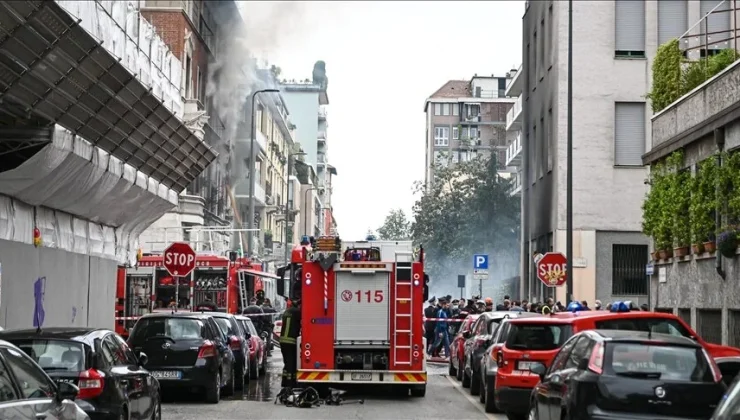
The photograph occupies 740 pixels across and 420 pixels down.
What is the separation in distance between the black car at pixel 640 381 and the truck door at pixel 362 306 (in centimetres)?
952

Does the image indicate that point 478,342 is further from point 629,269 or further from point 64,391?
point 629,269

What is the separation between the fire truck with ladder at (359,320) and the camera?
68.0 ft

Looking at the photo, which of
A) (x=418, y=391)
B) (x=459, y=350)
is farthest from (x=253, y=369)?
(x=418, y=391)

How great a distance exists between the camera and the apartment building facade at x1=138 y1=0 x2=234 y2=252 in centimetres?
5188

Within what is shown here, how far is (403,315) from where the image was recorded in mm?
20875

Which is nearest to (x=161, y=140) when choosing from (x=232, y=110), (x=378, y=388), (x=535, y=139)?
(x=378, y=388)

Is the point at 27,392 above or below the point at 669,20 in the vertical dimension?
below

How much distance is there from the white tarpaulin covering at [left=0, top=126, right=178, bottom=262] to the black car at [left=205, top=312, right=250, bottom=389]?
4.20 meters

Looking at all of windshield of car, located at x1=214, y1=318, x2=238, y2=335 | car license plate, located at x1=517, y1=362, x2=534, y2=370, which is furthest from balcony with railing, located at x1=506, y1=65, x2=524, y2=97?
car license plate, located at x1=517, y1=362, x2=534, y2=370

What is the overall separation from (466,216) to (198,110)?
26337 millimetres

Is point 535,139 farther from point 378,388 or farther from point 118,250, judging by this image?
point 378,388

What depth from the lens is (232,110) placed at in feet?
220

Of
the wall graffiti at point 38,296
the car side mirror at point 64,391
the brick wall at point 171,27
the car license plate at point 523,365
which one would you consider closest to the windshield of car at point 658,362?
the car side mirror at point 64,391

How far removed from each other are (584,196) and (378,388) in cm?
1667
